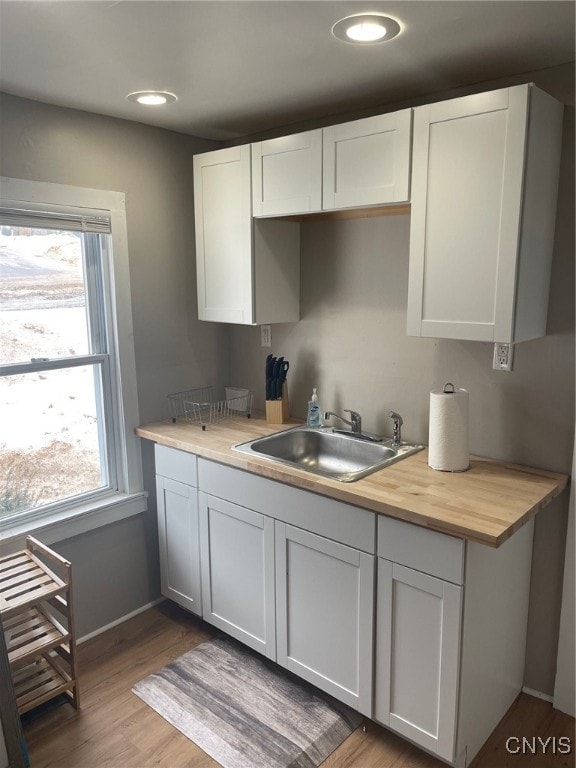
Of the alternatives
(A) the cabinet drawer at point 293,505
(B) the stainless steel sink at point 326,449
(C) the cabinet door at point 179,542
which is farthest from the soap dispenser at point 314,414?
(C) the cabinet door at point 179,542

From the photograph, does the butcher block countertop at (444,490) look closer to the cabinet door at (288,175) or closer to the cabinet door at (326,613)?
the cabinet door at (326,613)

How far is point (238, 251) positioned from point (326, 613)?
1.57 m

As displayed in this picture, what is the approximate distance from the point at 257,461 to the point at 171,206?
4.57ft

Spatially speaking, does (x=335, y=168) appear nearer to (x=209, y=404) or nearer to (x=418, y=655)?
(x=209, y=404)

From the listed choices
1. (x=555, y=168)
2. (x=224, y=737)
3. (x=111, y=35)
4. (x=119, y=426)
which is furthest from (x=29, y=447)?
(x=555, y=168)

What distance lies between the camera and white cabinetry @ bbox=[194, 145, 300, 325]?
2.58 metres

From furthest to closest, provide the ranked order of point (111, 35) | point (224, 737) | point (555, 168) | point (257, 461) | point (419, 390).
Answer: point (419, 390) → point (257, 461) → point (224, 737) → point (555, 168) → point (111, 35)

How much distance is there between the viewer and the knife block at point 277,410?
9.28ft

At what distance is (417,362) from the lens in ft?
8.04

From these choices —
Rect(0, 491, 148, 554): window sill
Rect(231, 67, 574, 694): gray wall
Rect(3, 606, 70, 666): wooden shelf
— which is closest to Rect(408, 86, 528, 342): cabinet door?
Rect(231, 67, 574, 694): gray wall

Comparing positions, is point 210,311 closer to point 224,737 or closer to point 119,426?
point 119,426

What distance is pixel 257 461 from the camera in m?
2.27

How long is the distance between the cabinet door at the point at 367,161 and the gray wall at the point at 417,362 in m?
0.34

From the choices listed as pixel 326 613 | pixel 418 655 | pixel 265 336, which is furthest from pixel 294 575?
pixel 265 336
